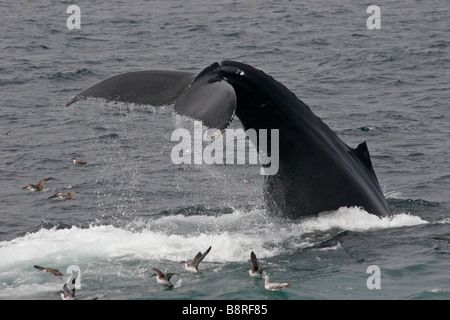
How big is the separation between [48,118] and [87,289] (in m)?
11.4

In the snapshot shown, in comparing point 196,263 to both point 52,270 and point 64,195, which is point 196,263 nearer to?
point 52,270

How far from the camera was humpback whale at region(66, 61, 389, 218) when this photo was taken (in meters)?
7.83

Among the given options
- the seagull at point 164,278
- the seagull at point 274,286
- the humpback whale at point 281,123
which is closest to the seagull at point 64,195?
the humpback whale at point 281,123

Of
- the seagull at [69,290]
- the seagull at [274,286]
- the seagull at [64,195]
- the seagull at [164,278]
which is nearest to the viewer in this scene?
the seagull at [69,290]

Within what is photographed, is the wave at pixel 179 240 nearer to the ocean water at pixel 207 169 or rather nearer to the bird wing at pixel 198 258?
the ocean water at pixel 207 169

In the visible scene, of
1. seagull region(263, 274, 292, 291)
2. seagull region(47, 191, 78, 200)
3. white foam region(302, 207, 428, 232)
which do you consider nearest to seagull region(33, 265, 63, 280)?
seagull region(263, 274, 292, 291)

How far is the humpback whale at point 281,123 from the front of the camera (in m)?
7.83

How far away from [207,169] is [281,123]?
22.7 ft

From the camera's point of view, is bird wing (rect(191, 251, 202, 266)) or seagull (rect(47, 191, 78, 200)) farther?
seagull (rect(47, 191, 78, 200))

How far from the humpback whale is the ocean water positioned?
0.24 meters

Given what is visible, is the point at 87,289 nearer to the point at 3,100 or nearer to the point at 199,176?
the point at 199,176

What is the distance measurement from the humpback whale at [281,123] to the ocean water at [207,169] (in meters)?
0.24

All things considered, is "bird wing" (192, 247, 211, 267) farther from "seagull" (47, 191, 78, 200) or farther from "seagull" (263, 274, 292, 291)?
"seagull" (47, 191, 78, 200)

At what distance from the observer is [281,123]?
8398 mm
